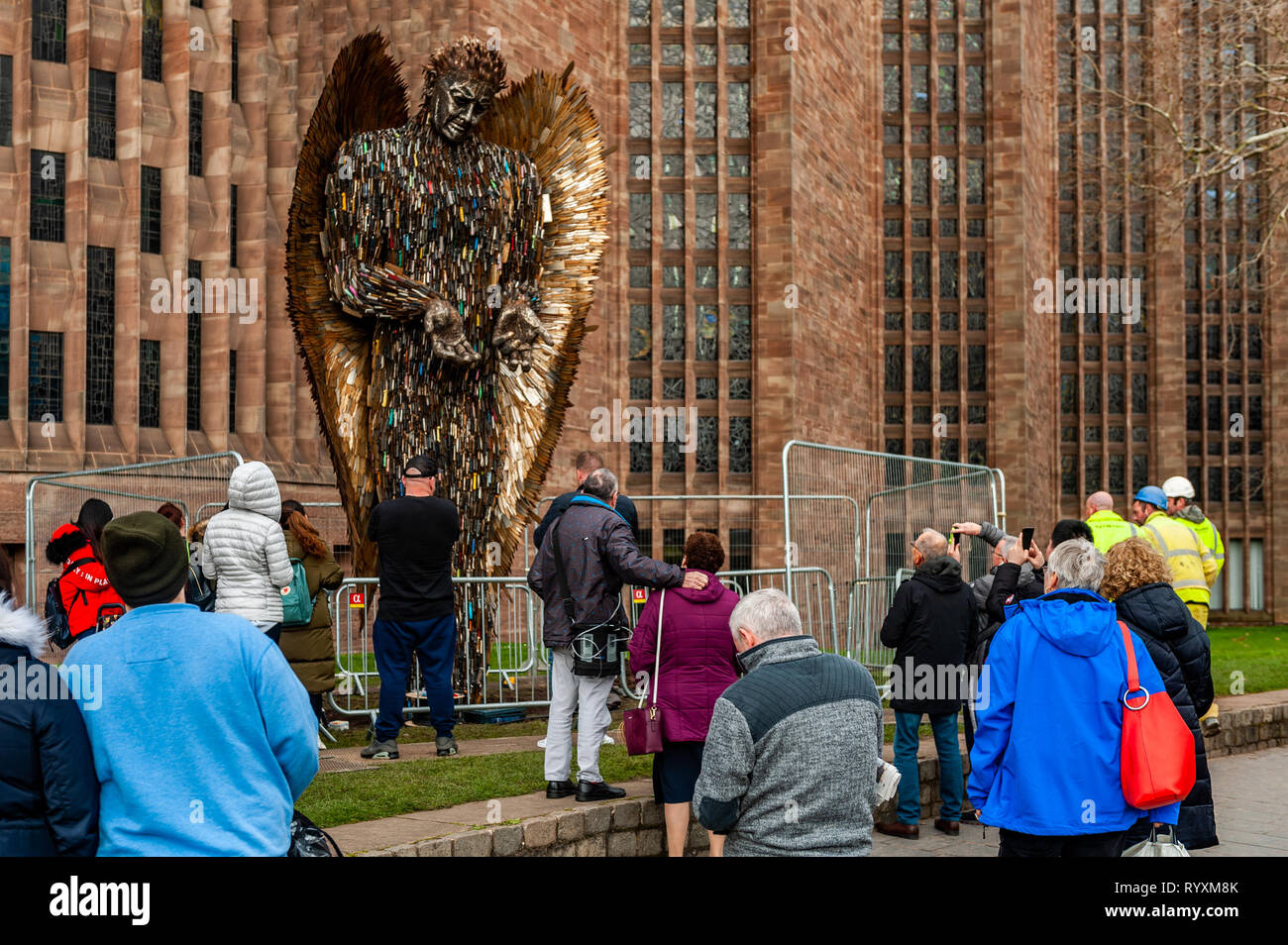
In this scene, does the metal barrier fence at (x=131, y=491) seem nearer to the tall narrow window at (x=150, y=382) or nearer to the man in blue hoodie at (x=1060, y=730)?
the tall narrow window at (x=150, y=382)

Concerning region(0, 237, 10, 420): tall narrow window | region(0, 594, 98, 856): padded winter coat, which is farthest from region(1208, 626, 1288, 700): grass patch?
region(0, 237, 10, 420): tall narrow window

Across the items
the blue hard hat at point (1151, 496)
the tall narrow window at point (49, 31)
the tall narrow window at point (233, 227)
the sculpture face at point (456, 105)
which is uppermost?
the tall narrow window at point (49, 31)

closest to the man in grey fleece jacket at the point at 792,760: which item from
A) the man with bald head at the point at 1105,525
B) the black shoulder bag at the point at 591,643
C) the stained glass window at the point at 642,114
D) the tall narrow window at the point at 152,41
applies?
the black shoulder bag at the point at 591,643

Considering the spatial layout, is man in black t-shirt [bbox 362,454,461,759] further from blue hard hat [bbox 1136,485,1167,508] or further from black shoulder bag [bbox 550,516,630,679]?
blue hard hat [bbox 1136,485,1167,508]

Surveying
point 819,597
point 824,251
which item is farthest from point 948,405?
point 819,597

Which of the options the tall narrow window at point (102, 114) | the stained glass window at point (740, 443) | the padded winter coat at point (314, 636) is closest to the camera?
the padded winter coat at point (314, 636)

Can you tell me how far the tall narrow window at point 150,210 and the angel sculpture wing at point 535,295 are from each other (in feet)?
59.6

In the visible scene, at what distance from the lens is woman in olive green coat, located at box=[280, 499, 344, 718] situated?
8.41 metres

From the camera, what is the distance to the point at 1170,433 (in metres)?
52.4

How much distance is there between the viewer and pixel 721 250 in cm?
3619

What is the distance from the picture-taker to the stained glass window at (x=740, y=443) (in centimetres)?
3616

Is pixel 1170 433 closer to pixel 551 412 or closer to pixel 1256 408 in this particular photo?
pixel 1256 408

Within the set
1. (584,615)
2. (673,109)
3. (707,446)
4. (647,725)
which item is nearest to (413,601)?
(584,615)

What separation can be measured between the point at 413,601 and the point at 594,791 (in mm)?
1750
